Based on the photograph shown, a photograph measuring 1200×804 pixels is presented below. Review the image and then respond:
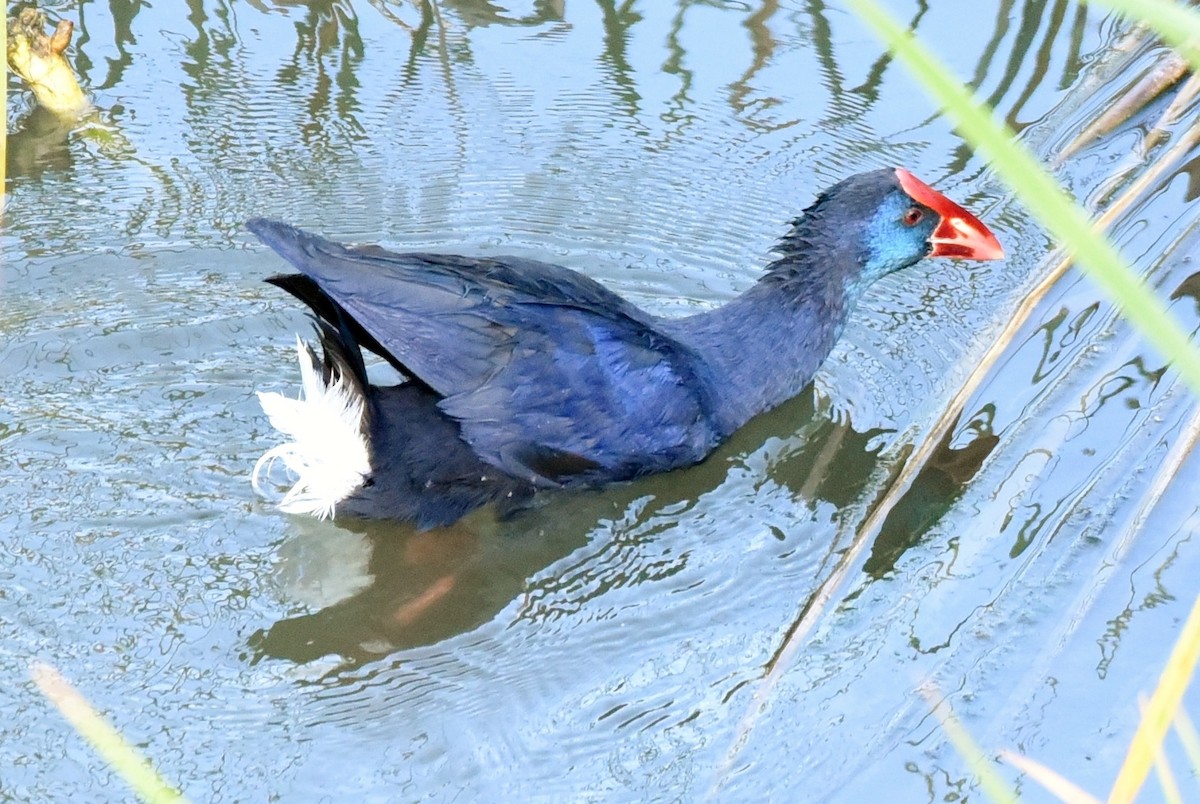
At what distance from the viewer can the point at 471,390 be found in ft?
9.60

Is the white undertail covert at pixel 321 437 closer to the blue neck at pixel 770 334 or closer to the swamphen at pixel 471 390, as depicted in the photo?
the swamphen at pixel 471 390

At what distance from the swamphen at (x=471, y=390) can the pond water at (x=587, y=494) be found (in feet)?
0.50

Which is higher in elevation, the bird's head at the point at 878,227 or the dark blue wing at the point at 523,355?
the bird's head at the point at 878,227

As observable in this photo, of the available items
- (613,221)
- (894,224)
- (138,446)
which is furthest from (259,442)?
(894,224)

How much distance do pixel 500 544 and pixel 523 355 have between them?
1.52 feet

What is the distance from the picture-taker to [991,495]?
312cm

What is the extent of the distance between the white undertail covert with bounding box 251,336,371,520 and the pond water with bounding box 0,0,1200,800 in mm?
145

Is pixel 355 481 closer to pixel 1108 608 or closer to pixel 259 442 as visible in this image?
pixel 259 442

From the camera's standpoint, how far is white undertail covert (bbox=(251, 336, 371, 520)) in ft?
9.45

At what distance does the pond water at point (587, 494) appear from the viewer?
A: 8.21 feet

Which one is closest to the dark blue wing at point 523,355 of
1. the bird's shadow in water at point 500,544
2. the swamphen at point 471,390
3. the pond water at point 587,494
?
the swamphen at point 471,390

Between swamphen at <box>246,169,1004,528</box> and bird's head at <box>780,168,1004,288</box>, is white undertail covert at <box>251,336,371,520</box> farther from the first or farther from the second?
bird's head at <box>780,168,1004,288</box>

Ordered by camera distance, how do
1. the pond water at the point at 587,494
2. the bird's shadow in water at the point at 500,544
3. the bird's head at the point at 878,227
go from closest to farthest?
the pond water at the point at 587,494 → the bird's shadow in water at the point at 500,544 → the bird's head at the point at 878,227

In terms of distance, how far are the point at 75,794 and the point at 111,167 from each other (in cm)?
221
